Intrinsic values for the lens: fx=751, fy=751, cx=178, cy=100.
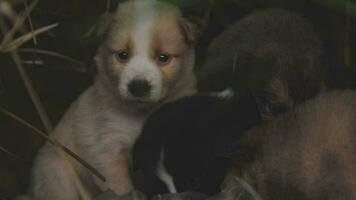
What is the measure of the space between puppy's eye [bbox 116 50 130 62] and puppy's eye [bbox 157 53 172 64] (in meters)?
0.09

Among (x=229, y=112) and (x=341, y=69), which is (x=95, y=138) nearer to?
(x=229, y=112)

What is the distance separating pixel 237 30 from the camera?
2438 mm

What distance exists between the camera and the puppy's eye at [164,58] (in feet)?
6.88

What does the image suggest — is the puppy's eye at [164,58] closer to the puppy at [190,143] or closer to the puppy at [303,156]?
the puppy at [190,143]

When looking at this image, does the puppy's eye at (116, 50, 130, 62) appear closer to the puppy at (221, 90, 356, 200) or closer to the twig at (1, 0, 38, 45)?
the twig at (1, 0, 38, 45)

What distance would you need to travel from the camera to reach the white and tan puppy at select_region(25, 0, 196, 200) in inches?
81.5

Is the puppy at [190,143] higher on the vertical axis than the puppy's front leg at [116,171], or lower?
higher

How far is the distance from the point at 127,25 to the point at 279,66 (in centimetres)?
46

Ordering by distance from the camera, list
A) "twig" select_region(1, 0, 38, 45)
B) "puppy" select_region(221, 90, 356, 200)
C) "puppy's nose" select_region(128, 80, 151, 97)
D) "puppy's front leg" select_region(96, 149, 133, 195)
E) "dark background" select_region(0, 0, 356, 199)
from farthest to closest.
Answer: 1. "dark background" select_region(0, 0, 356, 199)
2. "puppy's front leg" select_region(96, 149, 133, 195)
3. "puppy's nose" select_region(128, 80, 151, 97)
4. "twig" select_region(1, 0, 38, 45)
5. "puppy" select_region(221, 90, 356, 200)

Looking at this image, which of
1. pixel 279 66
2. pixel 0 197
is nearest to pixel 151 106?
pixel 279 66

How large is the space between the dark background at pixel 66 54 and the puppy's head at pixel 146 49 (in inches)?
3.7

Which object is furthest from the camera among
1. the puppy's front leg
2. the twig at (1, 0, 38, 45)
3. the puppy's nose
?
the puppy's front leg

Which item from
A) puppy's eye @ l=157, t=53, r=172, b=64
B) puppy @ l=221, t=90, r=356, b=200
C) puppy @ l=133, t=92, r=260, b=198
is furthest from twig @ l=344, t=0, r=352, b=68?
puppy's eye @ l=157, t=53, r=172, b=64

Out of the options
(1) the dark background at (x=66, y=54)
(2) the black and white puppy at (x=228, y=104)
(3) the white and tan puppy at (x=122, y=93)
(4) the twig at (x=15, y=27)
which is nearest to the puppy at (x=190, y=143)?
(2) the black and white puppy at (x=228, y=104)
